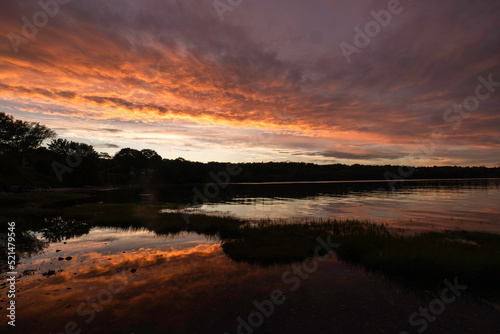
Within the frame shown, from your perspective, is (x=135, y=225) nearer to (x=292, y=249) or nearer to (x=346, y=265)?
(x=292, y=249)

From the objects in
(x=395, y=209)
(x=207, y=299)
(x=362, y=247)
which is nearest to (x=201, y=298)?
(x=207, y=299)

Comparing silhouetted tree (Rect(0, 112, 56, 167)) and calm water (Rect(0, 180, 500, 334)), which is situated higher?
silhouetted tree (Rect(0, 112, 56, 167))

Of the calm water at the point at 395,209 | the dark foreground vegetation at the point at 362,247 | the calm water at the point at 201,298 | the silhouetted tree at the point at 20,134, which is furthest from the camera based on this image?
the silhouetted tree at the point at 20,134

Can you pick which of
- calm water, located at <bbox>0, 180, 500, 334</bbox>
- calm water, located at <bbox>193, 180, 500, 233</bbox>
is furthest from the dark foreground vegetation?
calm water, located at <bbox>193, 180, 500, 233</bbox>

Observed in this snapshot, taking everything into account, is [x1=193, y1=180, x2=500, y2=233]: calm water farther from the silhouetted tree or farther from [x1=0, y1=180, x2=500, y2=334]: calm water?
the silhouetted tree

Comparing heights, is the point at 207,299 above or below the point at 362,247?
below

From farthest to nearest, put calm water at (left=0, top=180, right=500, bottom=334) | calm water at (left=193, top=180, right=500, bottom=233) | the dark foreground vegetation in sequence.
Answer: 1. calm water at (left=193, top=180, right=500, bottom=233)
2. the dark foreground vegetation
3. calm water at (left=0, top=180, right=500, bottom=334)

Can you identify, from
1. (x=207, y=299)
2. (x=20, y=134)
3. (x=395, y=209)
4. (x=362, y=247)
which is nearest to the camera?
(x=207, y=299)

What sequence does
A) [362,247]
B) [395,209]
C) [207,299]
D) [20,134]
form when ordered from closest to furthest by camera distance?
[207,299] < [362,247] < [395,209] < [20,134]

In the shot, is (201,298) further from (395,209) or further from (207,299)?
(395,209)

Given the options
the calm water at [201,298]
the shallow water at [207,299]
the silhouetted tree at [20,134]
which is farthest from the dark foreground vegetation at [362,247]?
the silhouetted tree at [20,134]

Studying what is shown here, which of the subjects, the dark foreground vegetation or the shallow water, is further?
the dark foreground vegetation

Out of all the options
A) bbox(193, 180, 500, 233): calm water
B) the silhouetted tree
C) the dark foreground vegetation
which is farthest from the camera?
the silhouetted tree

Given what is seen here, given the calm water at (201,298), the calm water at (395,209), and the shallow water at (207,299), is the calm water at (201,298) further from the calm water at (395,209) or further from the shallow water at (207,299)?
the calm water at (395,209)
